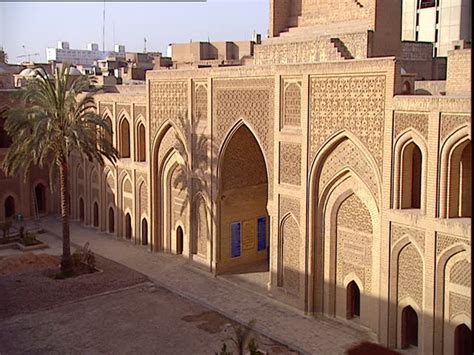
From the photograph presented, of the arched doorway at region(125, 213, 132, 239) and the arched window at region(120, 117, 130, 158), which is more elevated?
the arched window at region(120, 117, 130, 158)

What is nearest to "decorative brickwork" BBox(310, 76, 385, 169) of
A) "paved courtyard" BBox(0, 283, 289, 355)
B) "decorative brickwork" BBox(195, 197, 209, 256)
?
"paved courtyard" BBox(0, 283, 289, 355)

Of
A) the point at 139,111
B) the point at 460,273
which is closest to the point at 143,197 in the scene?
the point at 139,111

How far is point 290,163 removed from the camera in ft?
50.1

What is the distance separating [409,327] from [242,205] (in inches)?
278

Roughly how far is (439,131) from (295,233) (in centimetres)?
509

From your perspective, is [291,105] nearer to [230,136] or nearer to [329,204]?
[329,204]

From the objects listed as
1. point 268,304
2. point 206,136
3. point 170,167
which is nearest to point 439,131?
point 268,304

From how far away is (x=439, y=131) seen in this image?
11508 mm

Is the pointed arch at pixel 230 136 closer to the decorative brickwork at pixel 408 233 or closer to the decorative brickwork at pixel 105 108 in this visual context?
the decorative brickwork at pixel 408 233

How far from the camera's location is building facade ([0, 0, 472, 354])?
11.8 m

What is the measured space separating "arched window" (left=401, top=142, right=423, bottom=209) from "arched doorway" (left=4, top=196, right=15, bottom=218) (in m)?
19.0

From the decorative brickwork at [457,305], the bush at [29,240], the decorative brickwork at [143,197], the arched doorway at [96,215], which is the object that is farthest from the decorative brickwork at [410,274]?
the arched doorway at [96,215]

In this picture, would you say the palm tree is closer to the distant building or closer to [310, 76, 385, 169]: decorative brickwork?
[310, 76, 385, 169]: decorative brickwork

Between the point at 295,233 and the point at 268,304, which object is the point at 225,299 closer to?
the point at 268,304
